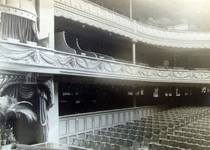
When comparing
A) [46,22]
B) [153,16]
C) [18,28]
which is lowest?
[18,28]

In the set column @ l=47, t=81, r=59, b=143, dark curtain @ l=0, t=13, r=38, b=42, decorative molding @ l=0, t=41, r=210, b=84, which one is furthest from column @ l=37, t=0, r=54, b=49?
column @ l=47, t=81, r=59, b=143

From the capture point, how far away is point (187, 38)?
1237 centimetres

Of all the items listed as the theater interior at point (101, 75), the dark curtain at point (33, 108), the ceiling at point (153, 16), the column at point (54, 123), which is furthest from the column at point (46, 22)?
the ceiling at point (153, 16)

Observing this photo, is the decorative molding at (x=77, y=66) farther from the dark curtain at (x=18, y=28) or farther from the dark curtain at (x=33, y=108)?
the dark curtain at (x=33, y=108)

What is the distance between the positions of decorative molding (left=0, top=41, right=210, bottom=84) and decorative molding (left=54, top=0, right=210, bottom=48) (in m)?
1.29

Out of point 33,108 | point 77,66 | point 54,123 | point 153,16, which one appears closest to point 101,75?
point 77,66

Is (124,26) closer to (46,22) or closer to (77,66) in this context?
(77,66)

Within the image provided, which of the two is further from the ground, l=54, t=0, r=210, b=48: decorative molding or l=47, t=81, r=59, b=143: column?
l=54, t=0, r=210, b=48: decorative molding

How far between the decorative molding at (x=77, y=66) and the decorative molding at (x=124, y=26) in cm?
129

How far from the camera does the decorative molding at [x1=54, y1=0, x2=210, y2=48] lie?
7845 mm

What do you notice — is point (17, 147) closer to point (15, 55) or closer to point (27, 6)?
point (15, 55)

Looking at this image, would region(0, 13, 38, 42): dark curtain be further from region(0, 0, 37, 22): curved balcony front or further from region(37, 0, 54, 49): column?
region(37, 0, 54, 49): column

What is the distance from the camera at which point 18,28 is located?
5117 millimetres

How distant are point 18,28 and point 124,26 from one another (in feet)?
18.8
